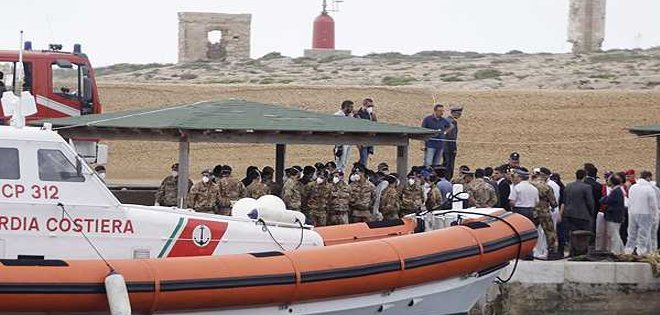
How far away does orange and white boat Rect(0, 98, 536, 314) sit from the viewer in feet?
47.7

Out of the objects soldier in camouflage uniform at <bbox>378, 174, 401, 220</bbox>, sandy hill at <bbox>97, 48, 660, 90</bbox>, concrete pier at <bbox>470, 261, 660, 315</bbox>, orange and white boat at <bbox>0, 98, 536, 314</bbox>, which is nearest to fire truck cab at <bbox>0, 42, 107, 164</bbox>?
soldier in camouflage uniform at <bbox>378, 174, 401, 220</bbox>

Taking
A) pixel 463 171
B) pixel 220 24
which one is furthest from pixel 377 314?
pixel 220 24

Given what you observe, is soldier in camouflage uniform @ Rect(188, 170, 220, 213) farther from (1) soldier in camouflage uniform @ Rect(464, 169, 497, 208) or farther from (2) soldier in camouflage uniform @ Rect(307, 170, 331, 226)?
(1) soldier in camouflage uniform @ Rect(464, 169, 497, 208)

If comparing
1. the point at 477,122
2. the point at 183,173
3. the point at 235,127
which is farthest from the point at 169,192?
the point at 477,122

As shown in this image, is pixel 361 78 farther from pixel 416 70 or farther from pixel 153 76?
pixel 153 76

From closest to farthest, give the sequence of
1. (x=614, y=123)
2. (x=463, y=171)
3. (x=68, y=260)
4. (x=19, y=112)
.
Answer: (x=68, y=260) → (x=19, y=112) → (x=463, y=171) → (x=614, y=123)

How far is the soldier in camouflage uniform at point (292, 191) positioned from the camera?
70.3ft

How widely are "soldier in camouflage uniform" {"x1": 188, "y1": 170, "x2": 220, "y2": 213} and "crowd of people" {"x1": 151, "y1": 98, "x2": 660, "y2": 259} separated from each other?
1 cm

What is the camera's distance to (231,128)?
21.2m

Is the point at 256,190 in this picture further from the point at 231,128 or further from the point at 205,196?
the point at 231,128

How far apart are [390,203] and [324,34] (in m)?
40.3

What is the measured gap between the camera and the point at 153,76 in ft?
176

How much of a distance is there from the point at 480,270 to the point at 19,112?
5291 mm

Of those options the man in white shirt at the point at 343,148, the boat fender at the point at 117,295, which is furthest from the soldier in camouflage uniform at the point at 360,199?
the boat fender at the point at 117,295
